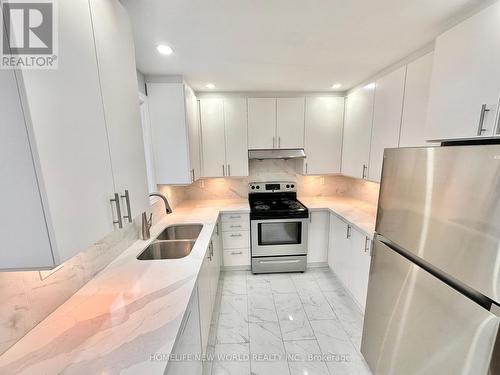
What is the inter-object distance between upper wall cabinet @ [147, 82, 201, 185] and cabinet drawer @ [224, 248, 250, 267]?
1162 mm

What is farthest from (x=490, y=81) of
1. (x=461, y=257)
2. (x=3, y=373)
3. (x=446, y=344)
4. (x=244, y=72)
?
(x=3, y=373)

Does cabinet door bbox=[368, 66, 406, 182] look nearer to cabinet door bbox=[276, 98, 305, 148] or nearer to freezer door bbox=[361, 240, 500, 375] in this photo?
cabinet door bbox=[276, 98, 305, 148]

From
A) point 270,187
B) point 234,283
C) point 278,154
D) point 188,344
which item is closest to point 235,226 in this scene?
point 234,283

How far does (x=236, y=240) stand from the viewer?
277cm

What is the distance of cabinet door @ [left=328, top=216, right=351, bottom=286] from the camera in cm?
234

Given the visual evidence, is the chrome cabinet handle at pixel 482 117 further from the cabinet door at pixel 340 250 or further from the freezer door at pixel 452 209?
the cabinet door at pixel 340 250

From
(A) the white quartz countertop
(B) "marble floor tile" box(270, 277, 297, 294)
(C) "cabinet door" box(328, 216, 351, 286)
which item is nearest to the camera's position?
(A) the white quartz countertop

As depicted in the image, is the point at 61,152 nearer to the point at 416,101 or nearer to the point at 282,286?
the point at 416,101

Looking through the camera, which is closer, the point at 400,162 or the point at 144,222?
the point at 400,162

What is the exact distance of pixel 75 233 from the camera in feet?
2.28

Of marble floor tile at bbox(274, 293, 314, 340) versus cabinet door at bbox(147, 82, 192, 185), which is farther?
cabinet door at bbox(147, 82, 192, 185)

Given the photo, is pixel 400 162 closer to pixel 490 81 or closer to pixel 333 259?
pixel 490 81

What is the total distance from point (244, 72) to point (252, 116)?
0.74 m
